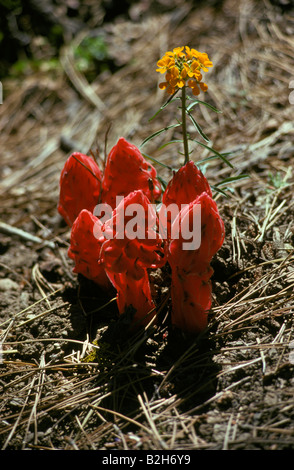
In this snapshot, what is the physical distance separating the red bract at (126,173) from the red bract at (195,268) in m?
0.39

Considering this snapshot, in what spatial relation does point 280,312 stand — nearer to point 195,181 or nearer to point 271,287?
point 271,287

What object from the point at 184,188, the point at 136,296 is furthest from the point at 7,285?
the point at 184,188

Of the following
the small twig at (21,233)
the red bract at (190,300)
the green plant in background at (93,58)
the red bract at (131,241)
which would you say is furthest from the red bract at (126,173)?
the green plant in background at (93,58)

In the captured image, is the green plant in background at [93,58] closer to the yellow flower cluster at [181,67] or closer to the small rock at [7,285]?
the small rock at [7,285]

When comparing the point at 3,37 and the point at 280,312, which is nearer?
the point at 280,312

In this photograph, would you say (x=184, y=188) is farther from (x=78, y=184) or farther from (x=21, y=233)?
(x=21, y=233)

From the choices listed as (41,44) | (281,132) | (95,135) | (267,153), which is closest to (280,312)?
(267,153)

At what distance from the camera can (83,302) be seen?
2.37 meters

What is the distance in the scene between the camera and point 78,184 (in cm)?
224

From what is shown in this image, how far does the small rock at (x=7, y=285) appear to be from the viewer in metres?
2.67

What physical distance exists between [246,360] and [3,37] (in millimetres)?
4368

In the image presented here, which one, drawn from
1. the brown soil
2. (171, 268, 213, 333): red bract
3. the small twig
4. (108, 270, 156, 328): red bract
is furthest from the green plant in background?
(171, 268, 213, 333): red bract

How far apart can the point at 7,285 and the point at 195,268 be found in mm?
1410
